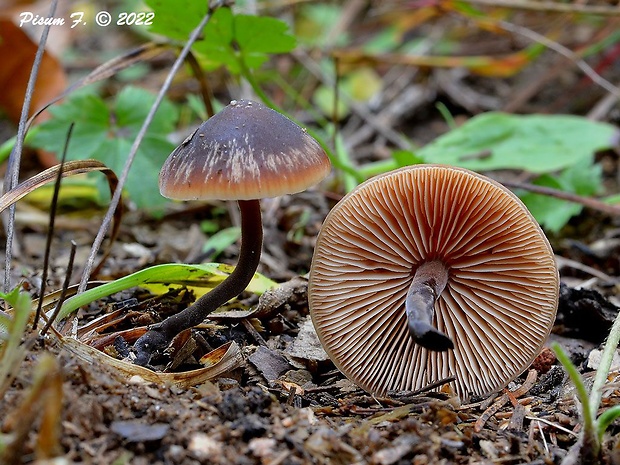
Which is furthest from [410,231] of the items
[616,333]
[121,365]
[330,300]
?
[121,365]

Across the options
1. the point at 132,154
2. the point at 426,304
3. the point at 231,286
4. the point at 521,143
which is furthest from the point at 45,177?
the point at 521,143

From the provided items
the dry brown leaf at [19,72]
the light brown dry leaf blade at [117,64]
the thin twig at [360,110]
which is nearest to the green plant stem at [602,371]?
the light brown dry leaf blade at [117,64]

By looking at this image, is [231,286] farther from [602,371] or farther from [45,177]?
[602,371]

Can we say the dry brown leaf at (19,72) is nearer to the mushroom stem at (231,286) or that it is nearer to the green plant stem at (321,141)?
the green plant stem at (321,141)

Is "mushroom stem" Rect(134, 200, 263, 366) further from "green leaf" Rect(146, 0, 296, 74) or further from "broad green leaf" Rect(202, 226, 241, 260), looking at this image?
"green leaf" Rect(146, 0, 296, 74)

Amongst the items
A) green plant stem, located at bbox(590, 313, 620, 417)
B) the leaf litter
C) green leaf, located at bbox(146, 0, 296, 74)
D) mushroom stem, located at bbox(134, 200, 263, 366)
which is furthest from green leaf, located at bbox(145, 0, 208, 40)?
green plant stem, located at bbox(590, 313, 620, 417)

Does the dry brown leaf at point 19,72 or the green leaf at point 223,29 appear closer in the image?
the green leaf at point 223,29

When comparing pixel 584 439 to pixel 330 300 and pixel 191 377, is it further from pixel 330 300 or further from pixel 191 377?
pixel 191 377
